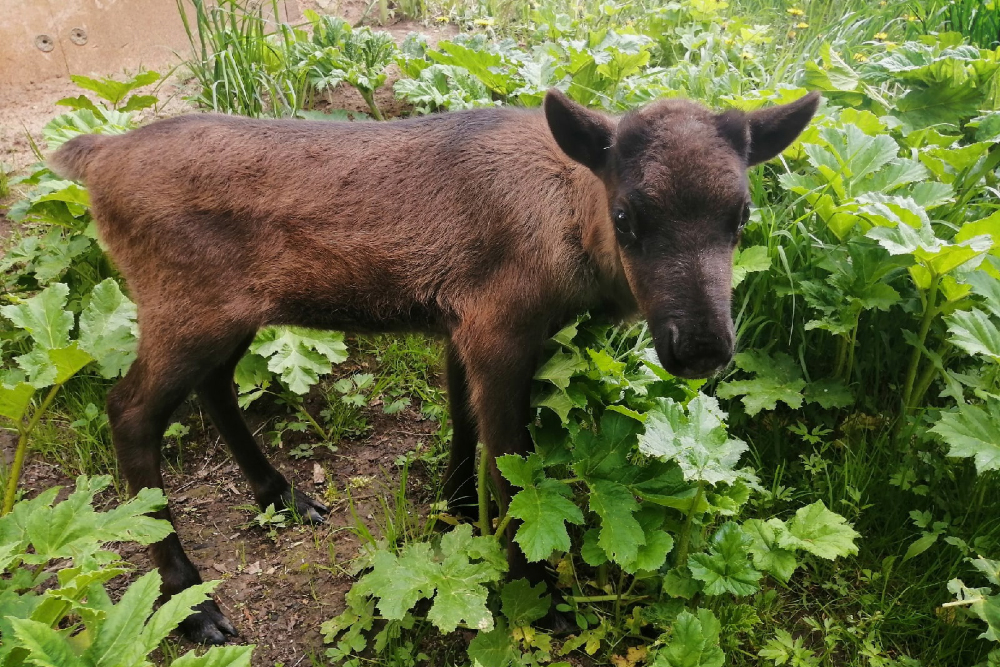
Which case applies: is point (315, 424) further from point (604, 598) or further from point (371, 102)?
point (371, 102)

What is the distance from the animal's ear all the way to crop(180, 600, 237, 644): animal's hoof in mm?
2786

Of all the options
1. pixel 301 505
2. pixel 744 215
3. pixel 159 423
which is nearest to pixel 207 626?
pixel 301 505

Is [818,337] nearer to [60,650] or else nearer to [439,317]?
[439,317]

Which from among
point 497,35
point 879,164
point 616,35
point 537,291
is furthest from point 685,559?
point 497,35

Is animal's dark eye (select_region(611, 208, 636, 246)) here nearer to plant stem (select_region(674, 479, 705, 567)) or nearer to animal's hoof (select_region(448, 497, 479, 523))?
plant stem (select_region(674, 479, 705, 567))

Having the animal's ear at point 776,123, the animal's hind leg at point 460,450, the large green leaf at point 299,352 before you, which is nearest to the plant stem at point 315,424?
the large green leaf at point 299,352

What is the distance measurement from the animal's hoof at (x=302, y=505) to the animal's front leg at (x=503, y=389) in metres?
1.07

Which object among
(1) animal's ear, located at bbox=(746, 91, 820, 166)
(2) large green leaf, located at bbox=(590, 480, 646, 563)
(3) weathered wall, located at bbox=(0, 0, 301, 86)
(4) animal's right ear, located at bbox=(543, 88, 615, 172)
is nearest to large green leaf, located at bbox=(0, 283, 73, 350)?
(4) animal's right ear, located at bbox=(543, 88, 615, 172)

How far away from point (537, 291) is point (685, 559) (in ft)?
3.93

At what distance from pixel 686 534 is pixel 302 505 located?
1.85m

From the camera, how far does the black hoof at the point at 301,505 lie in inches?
146

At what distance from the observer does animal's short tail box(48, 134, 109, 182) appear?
10.8 ft

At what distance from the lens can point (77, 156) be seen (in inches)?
130

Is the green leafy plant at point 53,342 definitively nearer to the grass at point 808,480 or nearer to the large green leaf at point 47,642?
the grass at point 808,480
